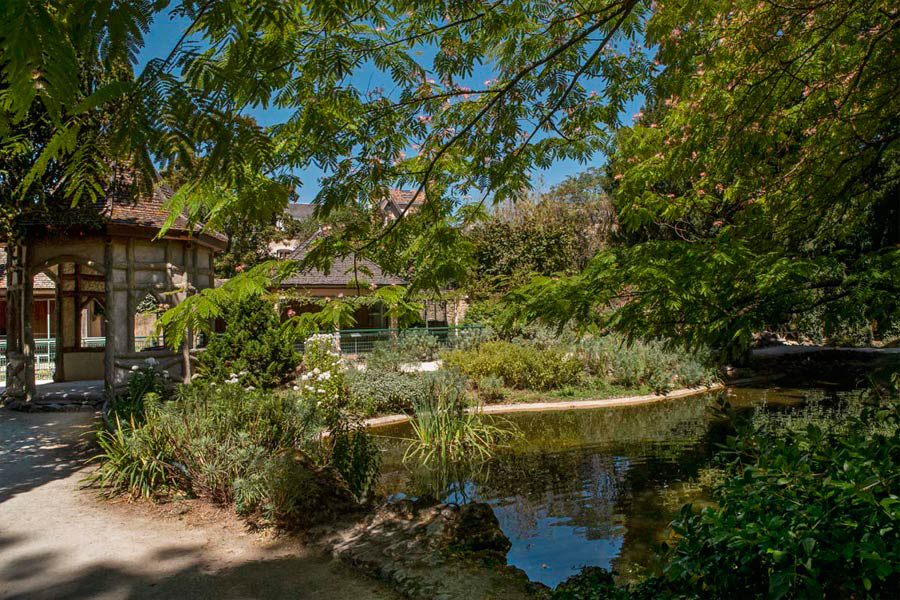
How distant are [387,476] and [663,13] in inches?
248

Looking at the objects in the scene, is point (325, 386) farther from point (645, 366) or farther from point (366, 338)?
point (645, 366)

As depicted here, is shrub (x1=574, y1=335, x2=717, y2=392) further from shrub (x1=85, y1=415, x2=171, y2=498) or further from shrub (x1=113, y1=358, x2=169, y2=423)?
shrub (x1=85, y1=415, x2=171, y2=498)

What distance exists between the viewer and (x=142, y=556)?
4.97m

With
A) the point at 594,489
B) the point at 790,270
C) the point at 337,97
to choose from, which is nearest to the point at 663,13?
the point at 790,270

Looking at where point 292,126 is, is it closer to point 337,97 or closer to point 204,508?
point 337,97

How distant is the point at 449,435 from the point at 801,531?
6813 millimetres

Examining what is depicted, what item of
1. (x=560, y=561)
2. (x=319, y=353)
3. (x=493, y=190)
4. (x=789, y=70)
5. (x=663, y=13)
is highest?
(x=663, y=13)

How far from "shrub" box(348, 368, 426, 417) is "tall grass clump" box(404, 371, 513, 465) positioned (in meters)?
2.09

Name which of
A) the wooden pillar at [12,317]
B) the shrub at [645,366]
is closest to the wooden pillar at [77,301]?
the wooden pillar at [12,317]

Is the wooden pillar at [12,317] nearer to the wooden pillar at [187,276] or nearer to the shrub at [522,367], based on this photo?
the wooden pillar at [187,276]

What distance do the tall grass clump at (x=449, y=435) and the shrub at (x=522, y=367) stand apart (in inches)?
189

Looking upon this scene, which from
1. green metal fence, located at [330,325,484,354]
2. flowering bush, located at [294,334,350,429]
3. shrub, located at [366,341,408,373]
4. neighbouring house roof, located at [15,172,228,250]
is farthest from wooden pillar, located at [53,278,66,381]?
shrub, located at [366,341,408,373]

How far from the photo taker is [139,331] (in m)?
31.7

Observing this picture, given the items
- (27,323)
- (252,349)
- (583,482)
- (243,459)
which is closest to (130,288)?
(27,323)
